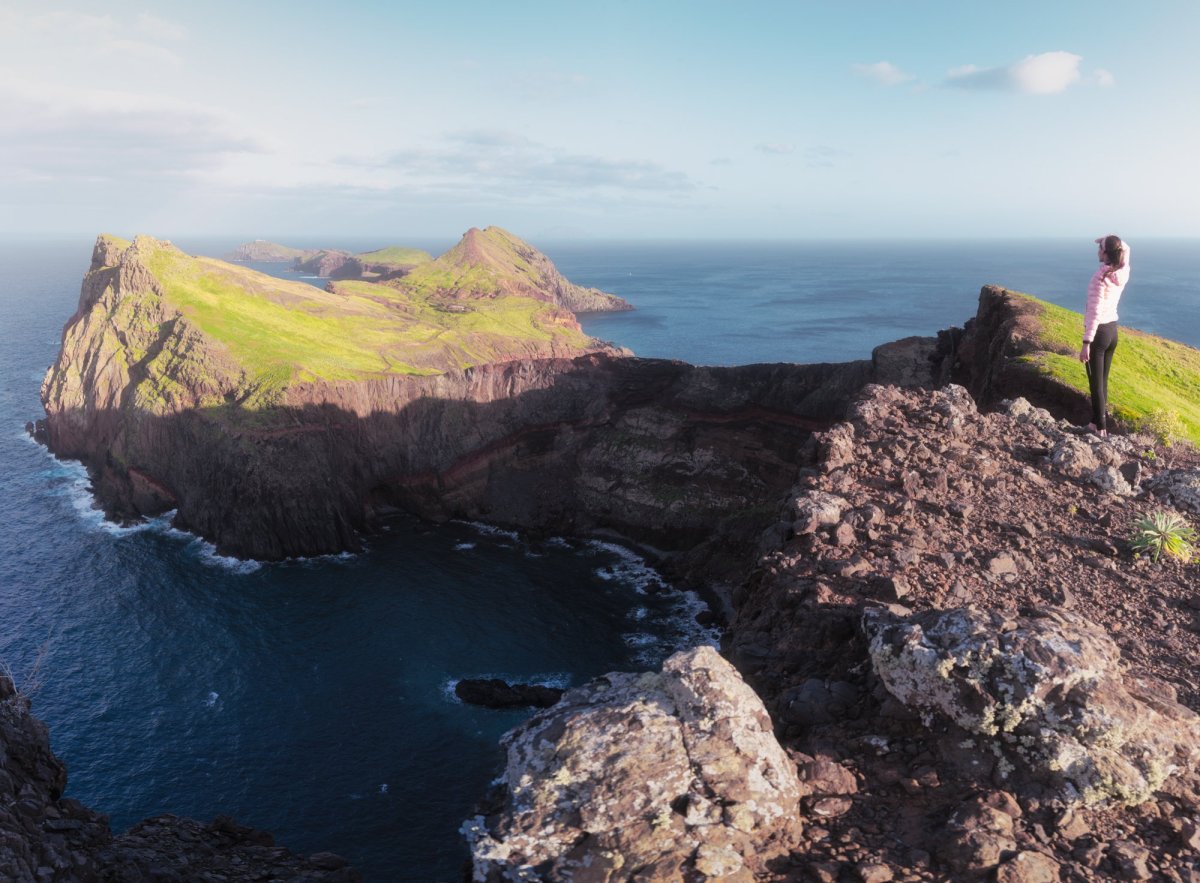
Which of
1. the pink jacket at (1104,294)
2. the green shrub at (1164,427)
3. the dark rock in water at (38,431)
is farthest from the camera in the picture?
the dark rock in water at (38,431)

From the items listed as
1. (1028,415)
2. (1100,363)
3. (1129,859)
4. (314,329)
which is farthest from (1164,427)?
(314,329)

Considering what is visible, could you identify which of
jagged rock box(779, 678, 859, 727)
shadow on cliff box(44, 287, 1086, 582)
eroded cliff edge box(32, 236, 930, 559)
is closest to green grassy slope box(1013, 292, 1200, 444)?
jagged rock box(779, 678, 859, 727)

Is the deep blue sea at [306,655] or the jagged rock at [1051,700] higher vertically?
the jagged rock at [1051,700]

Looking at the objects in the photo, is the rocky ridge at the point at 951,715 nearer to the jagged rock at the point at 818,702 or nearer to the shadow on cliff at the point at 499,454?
the jagged rock at the point at 818,702

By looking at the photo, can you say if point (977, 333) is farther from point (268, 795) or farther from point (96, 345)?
point (96, 345)

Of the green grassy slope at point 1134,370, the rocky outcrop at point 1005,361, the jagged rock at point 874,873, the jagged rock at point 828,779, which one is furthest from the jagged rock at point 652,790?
the rocky outcrop at point 1005,361

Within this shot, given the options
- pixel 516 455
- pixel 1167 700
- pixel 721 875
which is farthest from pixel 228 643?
pixel 1167 700

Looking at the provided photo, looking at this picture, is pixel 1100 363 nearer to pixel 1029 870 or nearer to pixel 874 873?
pixel 1029 870
